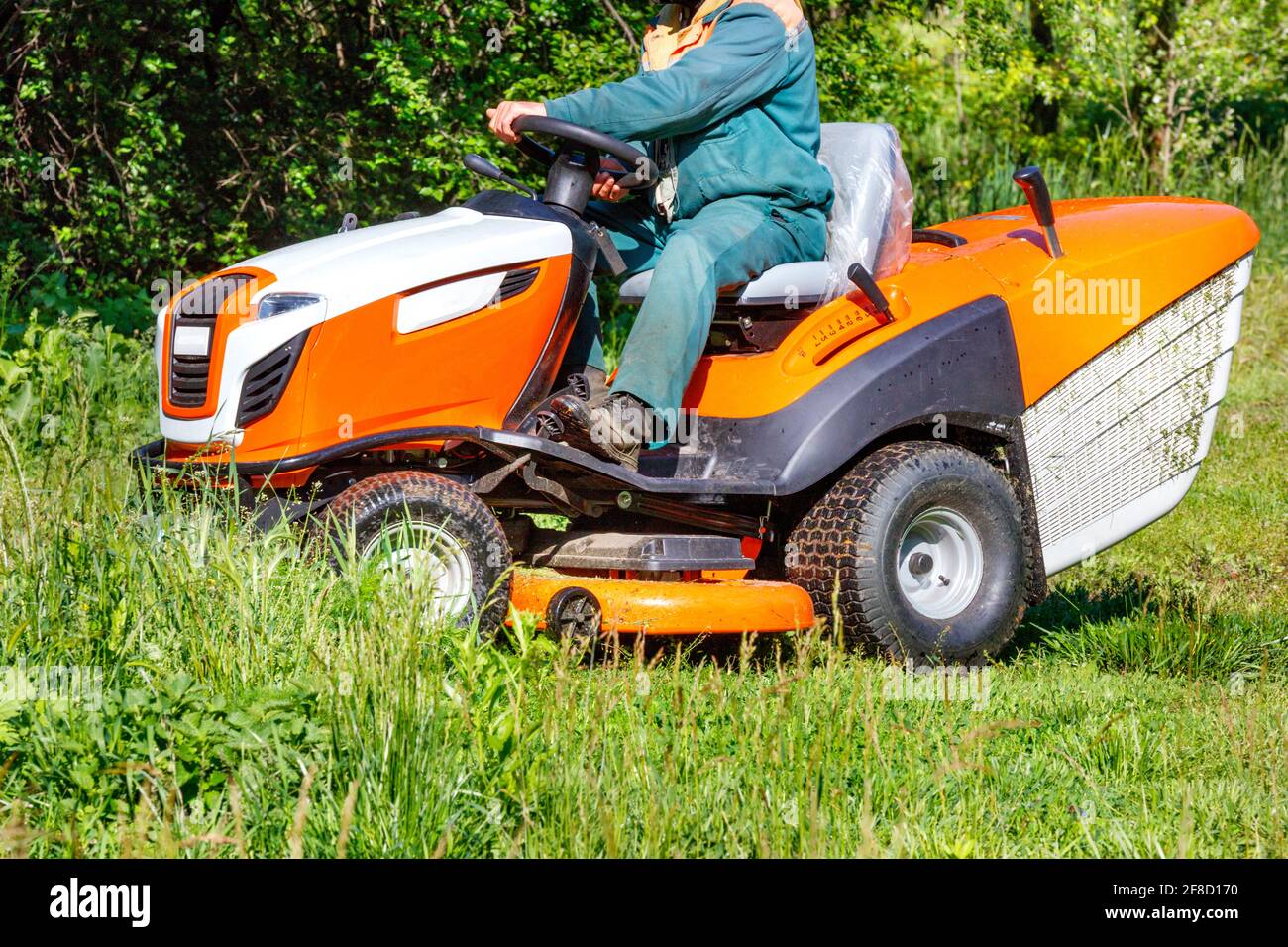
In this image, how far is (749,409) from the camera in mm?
4176

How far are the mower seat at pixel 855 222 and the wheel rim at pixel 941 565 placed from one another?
0.75m

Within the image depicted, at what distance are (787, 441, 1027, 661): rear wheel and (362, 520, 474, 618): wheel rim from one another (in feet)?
3.25

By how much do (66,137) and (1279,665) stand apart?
6.68 meters

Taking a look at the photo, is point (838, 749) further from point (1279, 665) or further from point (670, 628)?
point (1279, 665)

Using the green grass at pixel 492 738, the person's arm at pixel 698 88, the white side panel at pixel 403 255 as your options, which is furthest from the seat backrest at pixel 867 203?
the green grass at pixel 492 738

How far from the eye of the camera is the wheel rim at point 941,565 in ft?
14.5

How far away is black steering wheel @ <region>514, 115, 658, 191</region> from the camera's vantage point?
390cm

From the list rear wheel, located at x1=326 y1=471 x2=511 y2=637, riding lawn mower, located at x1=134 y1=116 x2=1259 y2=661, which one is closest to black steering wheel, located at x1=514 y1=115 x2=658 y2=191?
riding lawn mower, located at x1=134 y1=116 x2=1259 y2=661

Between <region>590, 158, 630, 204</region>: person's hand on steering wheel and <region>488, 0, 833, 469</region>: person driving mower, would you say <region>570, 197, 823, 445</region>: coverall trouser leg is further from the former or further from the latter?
<region>590, 158, 630, 204</region>: person's hand on steering wheel

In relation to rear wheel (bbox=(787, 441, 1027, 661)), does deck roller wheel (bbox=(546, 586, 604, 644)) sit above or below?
below

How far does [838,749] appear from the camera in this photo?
3.15m

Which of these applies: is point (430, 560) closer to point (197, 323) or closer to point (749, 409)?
point (197, 323)

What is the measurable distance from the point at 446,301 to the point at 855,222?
4.35ft
